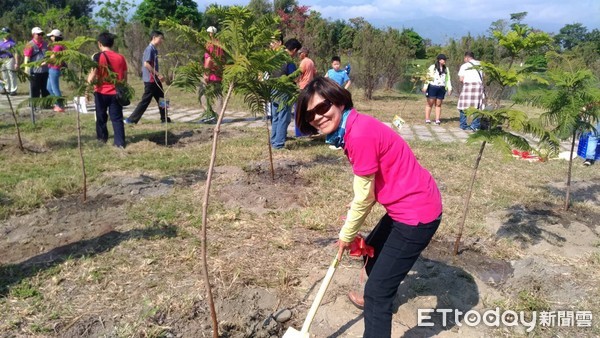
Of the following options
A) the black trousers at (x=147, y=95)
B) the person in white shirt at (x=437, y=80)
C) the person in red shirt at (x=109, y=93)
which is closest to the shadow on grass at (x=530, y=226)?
the person in red shirt at (x=109, y=93)

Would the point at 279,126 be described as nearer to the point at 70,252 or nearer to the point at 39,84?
the point at 70,252

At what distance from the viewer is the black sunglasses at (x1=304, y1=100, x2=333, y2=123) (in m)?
2.23

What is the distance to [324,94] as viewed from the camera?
2213 millimetres

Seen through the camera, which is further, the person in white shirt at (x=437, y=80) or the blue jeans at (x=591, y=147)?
the person in white shirt at (x=437, y=80)

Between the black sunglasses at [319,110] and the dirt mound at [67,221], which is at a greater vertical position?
the black sunglasses at [319,110]

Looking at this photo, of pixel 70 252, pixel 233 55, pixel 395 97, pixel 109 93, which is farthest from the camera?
pixel 395 97

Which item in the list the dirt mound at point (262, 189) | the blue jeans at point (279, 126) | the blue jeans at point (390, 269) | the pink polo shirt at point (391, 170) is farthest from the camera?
the blue jeans at point (279, 126)

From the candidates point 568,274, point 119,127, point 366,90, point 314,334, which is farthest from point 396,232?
point 366,90

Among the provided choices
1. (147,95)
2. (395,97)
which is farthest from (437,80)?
(147,95)

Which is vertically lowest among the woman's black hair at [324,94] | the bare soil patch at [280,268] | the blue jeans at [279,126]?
the bare soil patch at [280,268]

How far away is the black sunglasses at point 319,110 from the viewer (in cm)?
223

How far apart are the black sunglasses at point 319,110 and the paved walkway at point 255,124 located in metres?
6.49

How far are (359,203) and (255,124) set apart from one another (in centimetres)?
757

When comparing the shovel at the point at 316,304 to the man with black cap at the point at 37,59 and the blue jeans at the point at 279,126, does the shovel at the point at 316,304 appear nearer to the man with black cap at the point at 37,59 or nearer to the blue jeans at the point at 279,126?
the blue jeans at the point at 279,126
